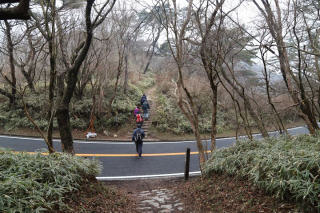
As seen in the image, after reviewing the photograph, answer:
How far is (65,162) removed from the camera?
3832mm

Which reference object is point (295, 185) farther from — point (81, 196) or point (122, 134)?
point (122, 134)

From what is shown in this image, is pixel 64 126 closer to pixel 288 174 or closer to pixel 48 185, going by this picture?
pixel 48 185

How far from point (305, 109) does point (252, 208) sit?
15.6ft

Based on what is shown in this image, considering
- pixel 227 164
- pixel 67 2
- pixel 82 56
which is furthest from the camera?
pixel 67 2

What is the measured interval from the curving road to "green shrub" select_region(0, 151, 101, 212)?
3.59 metres

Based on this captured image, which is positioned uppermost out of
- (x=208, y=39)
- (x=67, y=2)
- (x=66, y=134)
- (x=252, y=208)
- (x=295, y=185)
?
(x=67, y=2)

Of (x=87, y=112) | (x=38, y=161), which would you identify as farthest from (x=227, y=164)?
(x=87, y=112)

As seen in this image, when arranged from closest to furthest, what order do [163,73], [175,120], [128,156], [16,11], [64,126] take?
[16,11], [64,126], [128,156], [175,120], [163,73]

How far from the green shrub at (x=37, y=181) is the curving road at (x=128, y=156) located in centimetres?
359

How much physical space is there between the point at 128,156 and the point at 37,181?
6.90 metres

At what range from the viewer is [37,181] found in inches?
119

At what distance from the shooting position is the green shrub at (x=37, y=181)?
7.85ft

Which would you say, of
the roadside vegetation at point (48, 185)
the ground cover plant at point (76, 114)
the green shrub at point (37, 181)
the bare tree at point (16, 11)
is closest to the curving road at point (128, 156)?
the ground cover plant at point (76, 114)

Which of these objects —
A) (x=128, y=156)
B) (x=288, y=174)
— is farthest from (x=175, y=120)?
(x=288, y=174)
